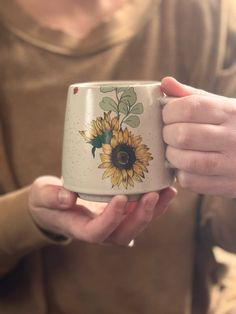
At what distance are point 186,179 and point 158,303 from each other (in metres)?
0.31

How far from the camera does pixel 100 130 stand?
543 mm

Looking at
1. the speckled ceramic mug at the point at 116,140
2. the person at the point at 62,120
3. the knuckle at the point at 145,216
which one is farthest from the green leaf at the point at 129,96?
the person at the point at 62,120

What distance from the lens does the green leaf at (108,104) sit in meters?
0.54

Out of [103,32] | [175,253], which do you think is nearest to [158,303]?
[175,253]

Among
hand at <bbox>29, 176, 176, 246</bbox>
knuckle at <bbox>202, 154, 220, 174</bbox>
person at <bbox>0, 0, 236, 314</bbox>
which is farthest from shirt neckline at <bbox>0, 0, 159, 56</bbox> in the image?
knuckle at <bbox>202, 154, 220, 174</bbox>

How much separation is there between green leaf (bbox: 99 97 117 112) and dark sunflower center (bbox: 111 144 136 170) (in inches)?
1.5

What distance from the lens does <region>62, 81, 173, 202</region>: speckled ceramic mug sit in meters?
0.54

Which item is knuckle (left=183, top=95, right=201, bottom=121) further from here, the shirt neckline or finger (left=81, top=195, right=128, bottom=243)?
the shirt neckline

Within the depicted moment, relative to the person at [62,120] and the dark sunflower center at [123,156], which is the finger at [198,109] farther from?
the person at [62,120]

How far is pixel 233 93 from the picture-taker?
78cm

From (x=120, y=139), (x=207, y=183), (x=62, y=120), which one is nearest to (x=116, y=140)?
(x=120, y=139)

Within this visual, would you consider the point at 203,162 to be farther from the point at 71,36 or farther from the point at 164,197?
the point at 71,36

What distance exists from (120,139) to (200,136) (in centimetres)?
8

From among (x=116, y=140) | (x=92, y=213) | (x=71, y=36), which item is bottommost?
(x=92, y=213)
